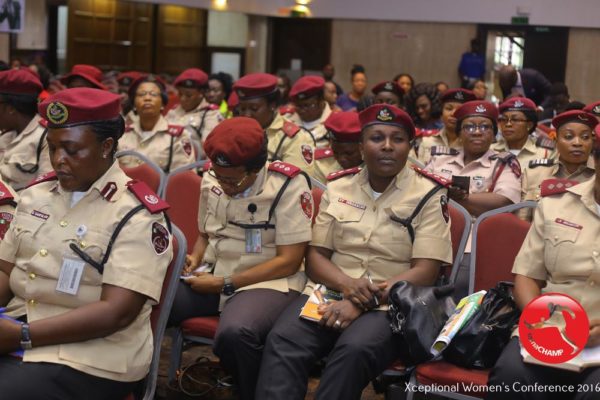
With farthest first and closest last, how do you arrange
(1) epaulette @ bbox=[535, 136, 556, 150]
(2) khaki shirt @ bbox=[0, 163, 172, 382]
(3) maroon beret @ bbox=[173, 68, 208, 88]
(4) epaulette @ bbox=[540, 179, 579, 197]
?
(3) maroon beret @ bbox=[173, 68, 208, 88]
(1) epaulette @ bbox=[535, 136, 556, 150]
(4) epaulette @ bbox=[540, 179, 579, 197]
(2) khaki shirt @ bbox=[0, 163, 172, 382]

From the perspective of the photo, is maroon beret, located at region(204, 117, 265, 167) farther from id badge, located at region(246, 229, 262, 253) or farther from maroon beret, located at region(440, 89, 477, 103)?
maroon beret, located at region(440, 89, 477, 103)

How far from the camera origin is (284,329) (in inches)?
115

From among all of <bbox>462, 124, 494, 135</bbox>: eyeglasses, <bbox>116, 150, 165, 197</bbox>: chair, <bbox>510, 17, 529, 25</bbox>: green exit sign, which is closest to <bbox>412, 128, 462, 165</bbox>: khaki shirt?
<bbox>462, 124, 494, 135</bbox>: eyeglasses

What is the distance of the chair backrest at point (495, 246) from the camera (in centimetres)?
312

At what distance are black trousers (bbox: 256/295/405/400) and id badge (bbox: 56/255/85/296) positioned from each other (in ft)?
2.32

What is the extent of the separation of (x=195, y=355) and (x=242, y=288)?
0.97 metres

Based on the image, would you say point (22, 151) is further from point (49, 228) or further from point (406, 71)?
point (406, 71)

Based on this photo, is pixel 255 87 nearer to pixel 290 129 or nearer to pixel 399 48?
pixel 290 129

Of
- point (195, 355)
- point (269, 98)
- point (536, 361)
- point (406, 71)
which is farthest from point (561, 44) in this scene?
point (536, 361)

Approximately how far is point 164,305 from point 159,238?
0.88ft

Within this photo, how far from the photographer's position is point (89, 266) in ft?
8.36

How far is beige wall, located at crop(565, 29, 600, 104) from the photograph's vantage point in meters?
12.7

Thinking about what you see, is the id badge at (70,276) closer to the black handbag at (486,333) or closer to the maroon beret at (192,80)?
the black handbag at (486,333)

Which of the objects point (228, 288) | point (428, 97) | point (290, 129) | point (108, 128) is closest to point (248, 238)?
point (228, 288)
